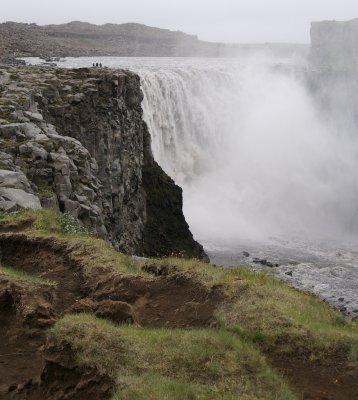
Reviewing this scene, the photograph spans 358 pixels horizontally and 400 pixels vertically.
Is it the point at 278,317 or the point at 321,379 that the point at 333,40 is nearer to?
the point at 278,317

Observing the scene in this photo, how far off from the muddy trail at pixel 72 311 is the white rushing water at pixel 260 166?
69.6 ft

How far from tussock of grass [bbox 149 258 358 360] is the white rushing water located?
68.7 ft

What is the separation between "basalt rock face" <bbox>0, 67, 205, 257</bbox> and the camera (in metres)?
18.8

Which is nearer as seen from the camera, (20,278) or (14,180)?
(20,278)

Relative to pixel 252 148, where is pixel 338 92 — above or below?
above

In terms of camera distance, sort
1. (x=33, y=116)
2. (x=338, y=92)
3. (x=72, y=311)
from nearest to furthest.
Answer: (x=72, y=311) → (x=33, y=116) → (x=338, y=92)

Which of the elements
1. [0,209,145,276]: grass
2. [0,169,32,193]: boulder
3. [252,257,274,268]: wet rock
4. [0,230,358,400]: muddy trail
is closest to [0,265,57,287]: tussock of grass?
[0,230,358,400]: muddy trail

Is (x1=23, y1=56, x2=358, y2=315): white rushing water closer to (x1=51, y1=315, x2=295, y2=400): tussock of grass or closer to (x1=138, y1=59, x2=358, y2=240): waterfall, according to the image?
(x1=138, y1=59, x2=358, y2=240): waterfall

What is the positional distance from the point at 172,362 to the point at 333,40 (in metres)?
130

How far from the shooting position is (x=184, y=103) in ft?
163

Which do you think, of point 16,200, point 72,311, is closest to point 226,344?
point 72,311

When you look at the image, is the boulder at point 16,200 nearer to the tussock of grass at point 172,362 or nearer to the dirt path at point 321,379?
the tussock of grass at point 172,362

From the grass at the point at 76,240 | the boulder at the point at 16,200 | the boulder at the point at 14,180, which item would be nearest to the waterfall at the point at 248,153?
the boulder at the point at 14,180

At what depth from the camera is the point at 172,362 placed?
7.74 metres
